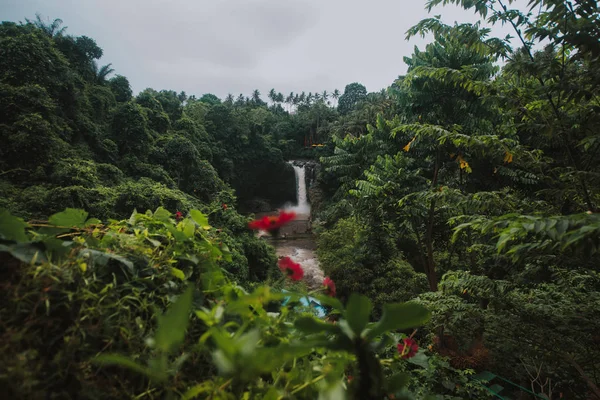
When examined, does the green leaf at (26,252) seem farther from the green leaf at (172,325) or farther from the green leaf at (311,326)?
the green leaf at (311,326)

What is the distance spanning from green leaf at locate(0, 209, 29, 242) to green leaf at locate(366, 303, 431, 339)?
615mm

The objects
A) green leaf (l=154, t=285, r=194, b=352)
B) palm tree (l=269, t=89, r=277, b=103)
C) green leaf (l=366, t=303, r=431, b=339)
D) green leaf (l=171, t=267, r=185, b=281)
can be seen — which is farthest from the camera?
palm tree (l=269, t=89, r=277, b=103)

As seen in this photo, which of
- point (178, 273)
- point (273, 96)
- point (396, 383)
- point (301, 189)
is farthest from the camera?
point (273, 96)

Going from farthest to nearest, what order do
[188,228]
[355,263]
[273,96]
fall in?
[273,96] → [355,263] → [188,228]

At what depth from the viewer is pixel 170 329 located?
310mm

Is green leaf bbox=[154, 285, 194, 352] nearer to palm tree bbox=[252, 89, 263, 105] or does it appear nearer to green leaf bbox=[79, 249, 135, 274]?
green leaf bbox=[79, 249, 135, 274]

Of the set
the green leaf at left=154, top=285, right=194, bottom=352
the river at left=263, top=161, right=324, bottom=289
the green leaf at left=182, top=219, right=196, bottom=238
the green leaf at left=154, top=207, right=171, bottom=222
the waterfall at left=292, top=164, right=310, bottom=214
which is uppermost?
the green leaf at left=154, top=207, right=171, bottom=222

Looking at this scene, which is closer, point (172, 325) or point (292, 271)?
point (172, 325)

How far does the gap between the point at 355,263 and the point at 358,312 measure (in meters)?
7.62

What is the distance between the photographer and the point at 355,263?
25.2ft

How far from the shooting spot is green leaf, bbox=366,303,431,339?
1.36 feet

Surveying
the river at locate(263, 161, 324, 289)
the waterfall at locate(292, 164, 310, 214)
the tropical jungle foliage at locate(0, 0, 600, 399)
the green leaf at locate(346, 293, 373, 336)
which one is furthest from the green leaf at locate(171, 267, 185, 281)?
the waterfall at locate(292, 164, 310, 214)

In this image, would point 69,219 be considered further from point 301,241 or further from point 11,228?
point 301,241

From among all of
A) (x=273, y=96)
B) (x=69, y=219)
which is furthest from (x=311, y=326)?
(x=273, y=96)
